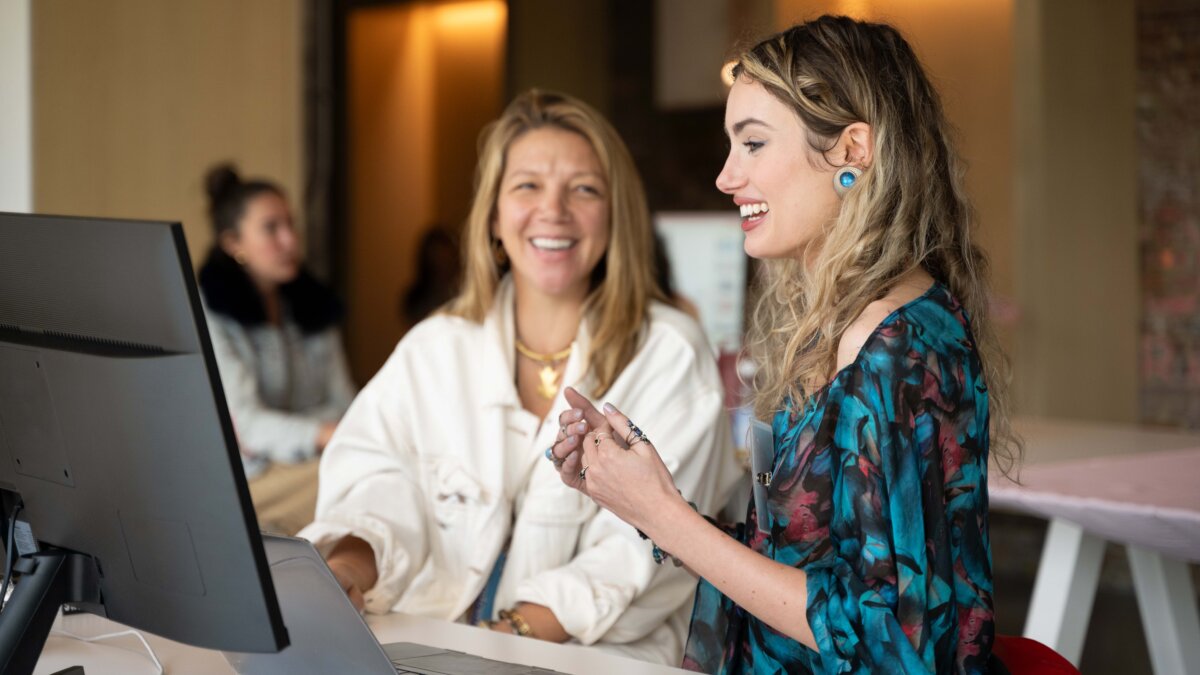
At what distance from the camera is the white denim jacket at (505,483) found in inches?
76.6

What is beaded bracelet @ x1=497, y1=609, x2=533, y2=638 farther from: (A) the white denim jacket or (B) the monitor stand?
(B) the monitor stand

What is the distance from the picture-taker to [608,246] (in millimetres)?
2268

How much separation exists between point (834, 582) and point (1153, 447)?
2090 millimetres

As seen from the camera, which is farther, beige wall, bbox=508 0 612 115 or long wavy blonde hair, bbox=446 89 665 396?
beige wall, bbox=508 0 612 115

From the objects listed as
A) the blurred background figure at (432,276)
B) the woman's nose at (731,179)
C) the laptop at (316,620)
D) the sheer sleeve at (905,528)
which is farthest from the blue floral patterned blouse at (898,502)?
the blurred background figure at (432,276)

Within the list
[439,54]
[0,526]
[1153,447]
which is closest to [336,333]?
[1153,447]

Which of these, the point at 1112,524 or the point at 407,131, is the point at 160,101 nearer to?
the point at 407,131

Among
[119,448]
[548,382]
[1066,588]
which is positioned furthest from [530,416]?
[1066,588]

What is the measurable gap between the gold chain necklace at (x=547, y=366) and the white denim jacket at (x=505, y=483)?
0.11ft

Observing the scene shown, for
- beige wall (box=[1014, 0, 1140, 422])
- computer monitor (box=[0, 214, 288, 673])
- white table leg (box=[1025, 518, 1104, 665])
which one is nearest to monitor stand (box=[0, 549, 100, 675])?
computer monitor (box=[0, 214, 288, 673])

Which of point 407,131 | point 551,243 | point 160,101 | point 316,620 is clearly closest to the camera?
point 316,620

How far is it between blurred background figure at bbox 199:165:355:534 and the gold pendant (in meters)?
1.69

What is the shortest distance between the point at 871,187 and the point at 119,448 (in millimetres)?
835

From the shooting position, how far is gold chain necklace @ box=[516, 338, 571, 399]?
224cm
